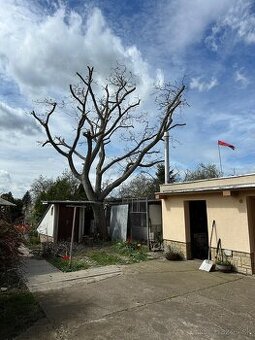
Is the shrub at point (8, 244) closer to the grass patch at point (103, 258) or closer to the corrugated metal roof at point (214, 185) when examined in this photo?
the grass patch at point (103, 258)

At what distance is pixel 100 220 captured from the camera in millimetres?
17125

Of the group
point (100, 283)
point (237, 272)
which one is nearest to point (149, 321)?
point (100, 283)

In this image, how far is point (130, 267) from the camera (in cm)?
1010

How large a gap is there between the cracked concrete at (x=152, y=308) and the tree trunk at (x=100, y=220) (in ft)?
27.0

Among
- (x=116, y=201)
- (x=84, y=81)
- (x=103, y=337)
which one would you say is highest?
(x=84, y=81)

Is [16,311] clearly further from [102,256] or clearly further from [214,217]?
[214,217]

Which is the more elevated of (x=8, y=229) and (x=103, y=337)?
(x=8, y=229)

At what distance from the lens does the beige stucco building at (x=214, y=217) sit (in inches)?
353

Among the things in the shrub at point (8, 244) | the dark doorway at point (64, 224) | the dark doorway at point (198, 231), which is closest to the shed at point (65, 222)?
the dark doorway at point (64, 224)

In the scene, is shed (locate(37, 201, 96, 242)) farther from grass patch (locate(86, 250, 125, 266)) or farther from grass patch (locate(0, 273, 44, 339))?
grass patch (locate(0, 273, 44, 339))

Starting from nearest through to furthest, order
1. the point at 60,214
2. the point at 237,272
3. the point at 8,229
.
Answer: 1. the point at 8,229
2. the point at 237,272
3. the point at 60,214

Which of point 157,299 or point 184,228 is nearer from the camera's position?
point 157,299

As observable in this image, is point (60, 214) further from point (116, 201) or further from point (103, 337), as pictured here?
point (103, 337)

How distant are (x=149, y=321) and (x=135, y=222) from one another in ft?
32.6
